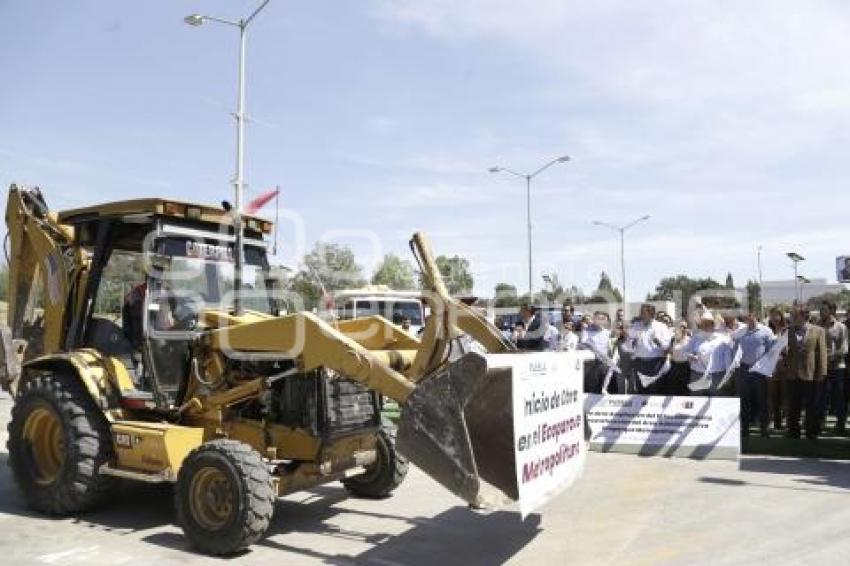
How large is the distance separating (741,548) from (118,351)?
5.83 meters

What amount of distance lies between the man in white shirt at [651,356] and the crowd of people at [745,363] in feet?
0.05

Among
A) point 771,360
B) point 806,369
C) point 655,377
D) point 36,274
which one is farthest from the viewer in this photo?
point 655,377

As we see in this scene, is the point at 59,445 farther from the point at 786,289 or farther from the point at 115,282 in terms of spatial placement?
the point at 786,289

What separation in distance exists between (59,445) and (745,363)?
30.0 ft

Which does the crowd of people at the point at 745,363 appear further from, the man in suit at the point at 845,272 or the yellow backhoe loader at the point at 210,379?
the man in suit at the point at 845,272

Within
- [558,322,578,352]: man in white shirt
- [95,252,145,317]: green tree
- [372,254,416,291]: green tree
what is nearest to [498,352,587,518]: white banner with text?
[95,252,145,317]: green tree

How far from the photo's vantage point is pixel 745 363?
11.7m

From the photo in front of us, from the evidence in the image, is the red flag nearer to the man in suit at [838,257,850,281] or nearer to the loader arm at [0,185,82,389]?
the loader arm at [0,185,82,389]

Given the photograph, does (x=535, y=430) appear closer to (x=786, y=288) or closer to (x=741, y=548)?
(x=741, y=548)

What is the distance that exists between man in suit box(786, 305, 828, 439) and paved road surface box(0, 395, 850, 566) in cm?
228

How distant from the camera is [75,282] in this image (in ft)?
26.3

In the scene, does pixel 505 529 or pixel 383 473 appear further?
pixel 383 473

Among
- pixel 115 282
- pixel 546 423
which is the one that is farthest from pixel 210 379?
pixel 546 423

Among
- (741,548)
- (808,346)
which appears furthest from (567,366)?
(808,346)
